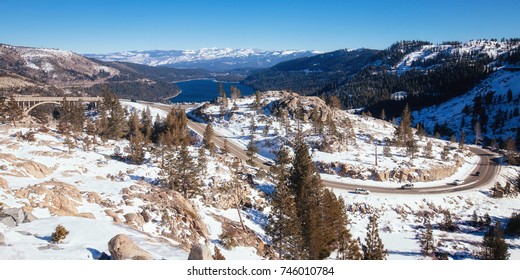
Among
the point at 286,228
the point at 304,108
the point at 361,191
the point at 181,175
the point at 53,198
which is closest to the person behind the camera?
the point at 53,198

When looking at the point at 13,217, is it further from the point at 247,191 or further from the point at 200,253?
the point at 247,191

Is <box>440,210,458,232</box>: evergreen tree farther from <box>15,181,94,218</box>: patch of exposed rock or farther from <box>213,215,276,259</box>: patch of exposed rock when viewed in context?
<box>15,181,94,218</box>: patch of exposed rock

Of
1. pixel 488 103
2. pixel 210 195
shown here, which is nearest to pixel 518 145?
pixel 488 103

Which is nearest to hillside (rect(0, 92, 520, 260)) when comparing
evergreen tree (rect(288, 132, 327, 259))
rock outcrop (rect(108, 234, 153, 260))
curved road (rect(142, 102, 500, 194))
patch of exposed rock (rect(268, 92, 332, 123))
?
rock outcrop (rect(108, 234, 153, 260))

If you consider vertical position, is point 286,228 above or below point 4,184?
below

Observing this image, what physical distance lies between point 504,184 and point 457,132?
103011 mm

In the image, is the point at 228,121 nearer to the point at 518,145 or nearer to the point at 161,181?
the point at 161,181

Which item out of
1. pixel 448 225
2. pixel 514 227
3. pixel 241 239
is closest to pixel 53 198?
pixel 241 239

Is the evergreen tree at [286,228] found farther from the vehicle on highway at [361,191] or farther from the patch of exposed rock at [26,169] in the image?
the vehicle on highway at [361,191]

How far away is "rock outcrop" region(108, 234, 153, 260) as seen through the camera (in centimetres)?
1991

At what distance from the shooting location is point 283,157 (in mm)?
55625

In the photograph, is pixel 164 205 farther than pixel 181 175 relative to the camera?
No

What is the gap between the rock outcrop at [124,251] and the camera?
19.9 m

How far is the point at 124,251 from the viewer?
66.2 ft
